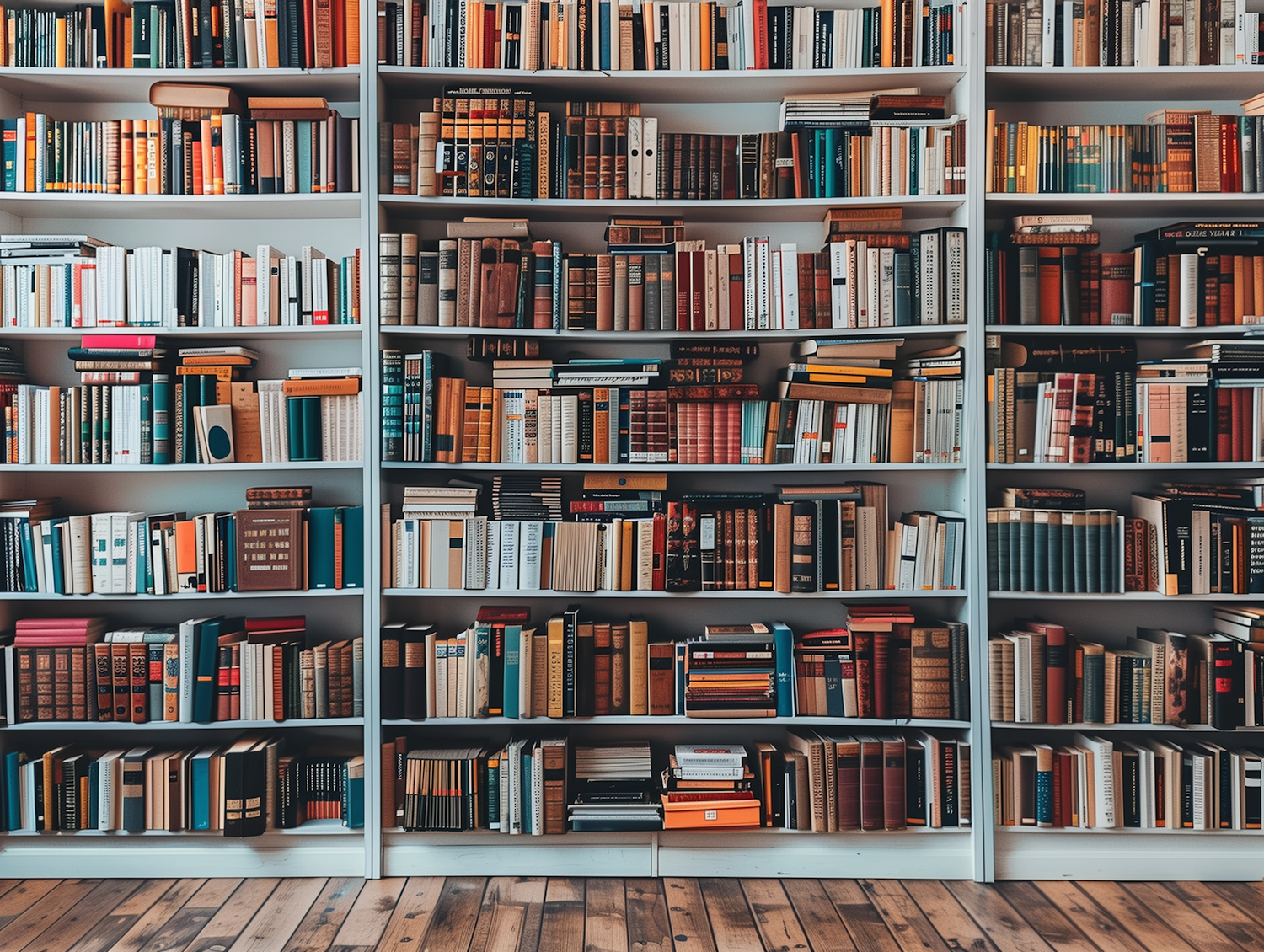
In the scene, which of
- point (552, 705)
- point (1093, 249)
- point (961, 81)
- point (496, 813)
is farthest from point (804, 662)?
point (961, 81)

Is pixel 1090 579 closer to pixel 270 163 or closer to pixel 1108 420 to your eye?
pixel 1108 420

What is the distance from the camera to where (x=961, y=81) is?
275 centimetres

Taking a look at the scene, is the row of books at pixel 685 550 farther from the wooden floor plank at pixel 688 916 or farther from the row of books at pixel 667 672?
the wooden floor plank at pixel 688 916

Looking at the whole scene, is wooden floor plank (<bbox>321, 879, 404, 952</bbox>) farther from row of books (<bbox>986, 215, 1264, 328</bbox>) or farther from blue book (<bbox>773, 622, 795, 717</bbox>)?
row of books (<bbox>986, 215, 1264, 328</bbox>)

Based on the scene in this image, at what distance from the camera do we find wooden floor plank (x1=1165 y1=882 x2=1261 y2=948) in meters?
2.44

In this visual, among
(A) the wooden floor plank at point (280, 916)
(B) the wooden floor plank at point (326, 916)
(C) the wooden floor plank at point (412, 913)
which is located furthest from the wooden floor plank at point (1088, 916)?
(A) the wooden floor plank at point (280, 916)

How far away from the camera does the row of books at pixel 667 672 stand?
273cm

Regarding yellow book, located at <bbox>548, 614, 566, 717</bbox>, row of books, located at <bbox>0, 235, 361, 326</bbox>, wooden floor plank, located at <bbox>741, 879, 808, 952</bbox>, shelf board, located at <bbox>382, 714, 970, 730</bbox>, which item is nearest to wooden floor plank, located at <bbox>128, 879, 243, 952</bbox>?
shelf board, located at <bbox>382, 714, 970, 730</bbox>

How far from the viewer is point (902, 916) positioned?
2541 mm

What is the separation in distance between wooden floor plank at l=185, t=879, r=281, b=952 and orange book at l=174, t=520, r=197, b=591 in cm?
96

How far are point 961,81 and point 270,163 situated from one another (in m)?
2.23

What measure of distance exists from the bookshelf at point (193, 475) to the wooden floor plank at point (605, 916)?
744mm

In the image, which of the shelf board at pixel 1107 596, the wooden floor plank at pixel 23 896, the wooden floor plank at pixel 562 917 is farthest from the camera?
the shelf board at pixel 1107 596

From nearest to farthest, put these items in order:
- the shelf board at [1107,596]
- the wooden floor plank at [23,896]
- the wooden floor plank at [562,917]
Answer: the wooden floor plank at [562,917], the wooden floor plank at [23,896], the shelf board at [1107,596]
